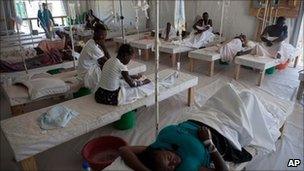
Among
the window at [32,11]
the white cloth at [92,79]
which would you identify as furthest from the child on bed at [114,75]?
the window at [32,11]

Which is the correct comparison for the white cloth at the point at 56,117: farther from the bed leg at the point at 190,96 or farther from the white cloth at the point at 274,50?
the white cloth at the point at 274,50

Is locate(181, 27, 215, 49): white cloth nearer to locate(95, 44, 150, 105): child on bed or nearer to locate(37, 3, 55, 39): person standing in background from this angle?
locate(95, 44, 150, 105): child on bed

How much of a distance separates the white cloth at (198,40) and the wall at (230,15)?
97 centimetres

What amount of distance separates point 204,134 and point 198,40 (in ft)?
Answer: 13.2

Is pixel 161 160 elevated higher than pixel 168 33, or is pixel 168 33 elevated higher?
pixel 168 33

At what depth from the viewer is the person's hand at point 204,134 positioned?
146cm

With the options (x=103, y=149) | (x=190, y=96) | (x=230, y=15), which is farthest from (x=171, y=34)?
(x=103, y=149)

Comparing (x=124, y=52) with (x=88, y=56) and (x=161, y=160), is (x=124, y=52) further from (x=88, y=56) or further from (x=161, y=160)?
(x=161, y=160)

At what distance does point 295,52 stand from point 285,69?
15.1 inches

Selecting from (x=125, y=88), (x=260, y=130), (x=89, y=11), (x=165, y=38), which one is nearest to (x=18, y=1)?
(x=89, y=11)

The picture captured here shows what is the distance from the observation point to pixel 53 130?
1.94 meters

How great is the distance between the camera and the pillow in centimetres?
265

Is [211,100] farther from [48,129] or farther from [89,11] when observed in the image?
[89,11]

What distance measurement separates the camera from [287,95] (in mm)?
3561
